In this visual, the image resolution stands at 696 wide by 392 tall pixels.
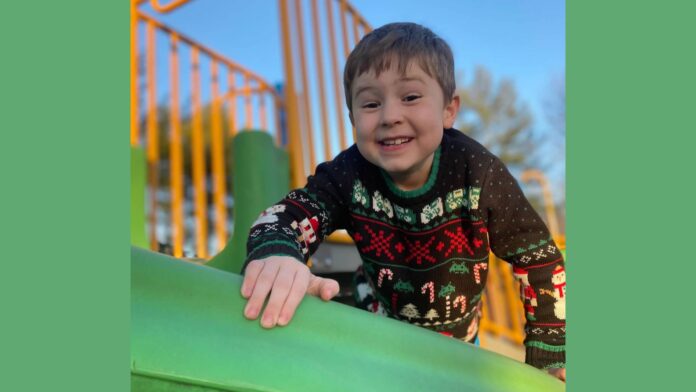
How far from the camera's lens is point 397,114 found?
1.65ft

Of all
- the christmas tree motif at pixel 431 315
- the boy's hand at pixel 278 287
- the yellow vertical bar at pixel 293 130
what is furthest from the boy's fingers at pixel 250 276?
the yellow vertical bar at pixel 293 130

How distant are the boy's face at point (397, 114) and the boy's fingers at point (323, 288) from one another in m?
0.18

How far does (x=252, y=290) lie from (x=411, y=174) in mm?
337

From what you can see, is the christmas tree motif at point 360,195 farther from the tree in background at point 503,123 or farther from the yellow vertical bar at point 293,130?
the yellow vertical bar at point 293,130

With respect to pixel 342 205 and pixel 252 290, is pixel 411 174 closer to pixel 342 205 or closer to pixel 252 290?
pixel 342 205

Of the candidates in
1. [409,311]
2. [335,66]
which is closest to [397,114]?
[409,311]

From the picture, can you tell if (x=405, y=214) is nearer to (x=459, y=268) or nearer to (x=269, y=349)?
(x=459, y=268)

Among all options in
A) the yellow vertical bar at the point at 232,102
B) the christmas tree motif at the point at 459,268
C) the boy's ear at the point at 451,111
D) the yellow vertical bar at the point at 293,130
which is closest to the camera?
the boy's ear at the point at 451,111

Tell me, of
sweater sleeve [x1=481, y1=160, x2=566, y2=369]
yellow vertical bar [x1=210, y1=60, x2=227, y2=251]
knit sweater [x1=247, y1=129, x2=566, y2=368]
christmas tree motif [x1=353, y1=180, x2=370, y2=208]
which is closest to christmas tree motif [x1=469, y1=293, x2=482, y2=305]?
knit sweater [x1=247, y1=129, x2=566, y2=368]

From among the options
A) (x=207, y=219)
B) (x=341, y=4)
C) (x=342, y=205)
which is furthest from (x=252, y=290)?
(x=207, y=219)

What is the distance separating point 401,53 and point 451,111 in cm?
10

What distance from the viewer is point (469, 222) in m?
0.66

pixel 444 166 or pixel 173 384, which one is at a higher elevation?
pixel 444 166

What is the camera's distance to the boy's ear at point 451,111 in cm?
58
